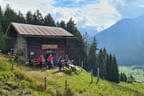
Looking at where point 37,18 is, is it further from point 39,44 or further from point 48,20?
point 39,44

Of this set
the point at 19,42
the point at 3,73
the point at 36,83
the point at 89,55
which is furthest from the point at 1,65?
the point at 89,55

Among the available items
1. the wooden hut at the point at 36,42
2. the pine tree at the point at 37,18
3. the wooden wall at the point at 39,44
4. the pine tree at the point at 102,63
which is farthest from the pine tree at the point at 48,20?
the wooden wall at the point at 39,44

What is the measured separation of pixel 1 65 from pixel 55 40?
36.9 ft

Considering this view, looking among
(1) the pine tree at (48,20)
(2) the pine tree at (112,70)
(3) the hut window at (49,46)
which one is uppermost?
(1) the pine tree at (48,20)

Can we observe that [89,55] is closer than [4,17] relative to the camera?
No

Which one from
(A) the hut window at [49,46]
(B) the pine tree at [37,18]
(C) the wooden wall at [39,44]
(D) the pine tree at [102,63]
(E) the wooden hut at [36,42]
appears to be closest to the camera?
(E) the wooden hut at [36,42]

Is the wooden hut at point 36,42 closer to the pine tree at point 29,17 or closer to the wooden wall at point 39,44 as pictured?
the wooden wall at point 39,44

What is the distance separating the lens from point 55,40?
21500mm

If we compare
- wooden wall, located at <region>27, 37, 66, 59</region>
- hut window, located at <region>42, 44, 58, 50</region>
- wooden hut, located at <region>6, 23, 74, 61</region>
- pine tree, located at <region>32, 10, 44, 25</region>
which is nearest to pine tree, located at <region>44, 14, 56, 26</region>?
pine tree, located at <region>32, 10, 44, 25</region>

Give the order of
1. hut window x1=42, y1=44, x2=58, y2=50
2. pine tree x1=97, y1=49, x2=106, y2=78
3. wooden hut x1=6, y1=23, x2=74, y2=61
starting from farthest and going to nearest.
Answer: pine tree x1=97, y1=49, x2=106, y2=78
hut window x1=42, y1=44, x2=58, y2=50
wooden hut x1=6, y1=23, x2=74, y2=61

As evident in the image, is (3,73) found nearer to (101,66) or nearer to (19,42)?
(19,42)

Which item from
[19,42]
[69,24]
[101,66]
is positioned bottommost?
[101,66]

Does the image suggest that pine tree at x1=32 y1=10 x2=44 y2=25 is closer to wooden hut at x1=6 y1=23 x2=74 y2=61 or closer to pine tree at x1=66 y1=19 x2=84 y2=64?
pine tree at x1=66 y1=19 x2=84 y2=64

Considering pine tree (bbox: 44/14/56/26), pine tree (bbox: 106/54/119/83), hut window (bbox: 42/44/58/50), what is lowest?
pine tree (bbox: 106/54/119/83)
